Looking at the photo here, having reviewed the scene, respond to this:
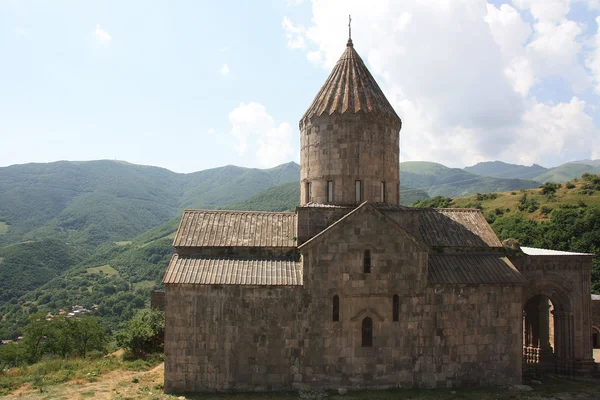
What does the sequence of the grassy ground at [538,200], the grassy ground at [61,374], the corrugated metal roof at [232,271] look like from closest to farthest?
the corrugated metal roof at [232,271] → the grassy ground at [61,374] → the grassy ground at [538,200]

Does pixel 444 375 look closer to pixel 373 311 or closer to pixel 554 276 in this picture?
pixel 373 311

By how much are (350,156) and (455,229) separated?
408 cm

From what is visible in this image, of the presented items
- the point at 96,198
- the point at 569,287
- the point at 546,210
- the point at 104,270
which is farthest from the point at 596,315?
the point at 96,198

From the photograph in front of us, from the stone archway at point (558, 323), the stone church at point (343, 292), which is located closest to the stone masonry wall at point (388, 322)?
the stone church at point (343, 292)

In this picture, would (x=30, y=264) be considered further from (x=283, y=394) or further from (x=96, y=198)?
(x=283, y=394)

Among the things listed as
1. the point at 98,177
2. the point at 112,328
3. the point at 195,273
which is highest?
the point at 98,177

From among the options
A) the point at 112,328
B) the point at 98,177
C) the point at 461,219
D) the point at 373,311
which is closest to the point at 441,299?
the point at 373,311

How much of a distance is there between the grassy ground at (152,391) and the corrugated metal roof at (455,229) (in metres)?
4.09

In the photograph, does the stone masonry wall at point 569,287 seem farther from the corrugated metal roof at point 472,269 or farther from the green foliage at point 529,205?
the green foliage at point 529,205

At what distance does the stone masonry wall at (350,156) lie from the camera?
13.1m

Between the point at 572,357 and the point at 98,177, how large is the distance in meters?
165

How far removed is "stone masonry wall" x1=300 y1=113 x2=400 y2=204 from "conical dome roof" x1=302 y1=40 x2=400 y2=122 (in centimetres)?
23

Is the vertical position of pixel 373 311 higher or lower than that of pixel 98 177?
lower

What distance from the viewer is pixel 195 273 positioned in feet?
37.9
